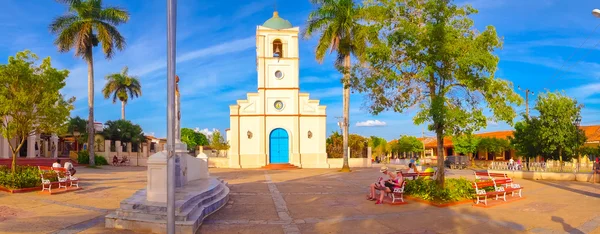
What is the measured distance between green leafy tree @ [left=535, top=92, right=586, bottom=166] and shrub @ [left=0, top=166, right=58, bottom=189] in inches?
934

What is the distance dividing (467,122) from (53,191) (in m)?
12.1

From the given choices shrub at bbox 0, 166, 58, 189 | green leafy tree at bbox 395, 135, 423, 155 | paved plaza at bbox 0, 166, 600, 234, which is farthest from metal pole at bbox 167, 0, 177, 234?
green leafy tree at bbox 395, 135, 423, 155

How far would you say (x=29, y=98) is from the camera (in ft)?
49.7

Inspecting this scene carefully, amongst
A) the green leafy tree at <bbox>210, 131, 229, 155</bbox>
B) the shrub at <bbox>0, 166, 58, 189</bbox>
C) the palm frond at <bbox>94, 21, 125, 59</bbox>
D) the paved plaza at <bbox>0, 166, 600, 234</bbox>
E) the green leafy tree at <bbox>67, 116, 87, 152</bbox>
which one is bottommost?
the paved plaza at <bbox>0, 166, 600, 234</bbox>

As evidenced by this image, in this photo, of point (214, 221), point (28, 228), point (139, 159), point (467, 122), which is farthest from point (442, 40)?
Answer: point (139, 159)

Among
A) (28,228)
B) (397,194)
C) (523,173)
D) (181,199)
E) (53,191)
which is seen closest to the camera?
(28,228)

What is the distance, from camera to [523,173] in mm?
22984

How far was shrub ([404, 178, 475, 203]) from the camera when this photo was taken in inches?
464

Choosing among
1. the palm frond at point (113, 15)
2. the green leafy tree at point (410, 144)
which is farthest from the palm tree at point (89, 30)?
the green leafy tree at point (410, 144)

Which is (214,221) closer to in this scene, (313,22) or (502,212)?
(502,212)

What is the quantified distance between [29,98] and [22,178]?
283cm

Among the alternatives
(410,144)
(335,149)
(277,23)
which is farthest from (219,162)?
(410,144)

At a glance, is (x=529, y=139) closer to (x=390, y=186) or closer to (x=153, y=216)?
(x=390, y=186)

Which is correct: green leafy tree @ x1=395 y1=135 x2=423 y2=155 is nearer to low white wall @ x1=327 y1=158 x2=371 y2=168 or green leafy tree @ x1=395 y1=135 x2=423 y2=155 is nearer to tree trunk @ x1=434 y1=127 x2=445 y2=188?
low white wall @ x1=327 y1=158 x2=371 y2=168
